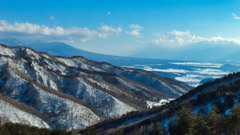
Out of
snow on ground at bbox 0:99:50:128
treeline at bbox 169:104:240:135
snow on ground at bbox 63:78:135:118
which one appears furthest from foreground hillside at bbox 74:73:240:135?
snow on ground at bbox 63:78:135:118

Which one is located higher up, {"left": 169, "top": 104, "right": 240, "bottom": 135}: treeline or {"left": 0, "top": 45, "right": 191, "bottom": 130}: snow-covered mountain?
{"left": 169, "top": 104, "right": 240, "bottom": 135}: treeline

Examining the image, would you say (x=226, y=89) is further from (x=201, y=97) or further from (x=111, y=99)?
(x=111, y=99)

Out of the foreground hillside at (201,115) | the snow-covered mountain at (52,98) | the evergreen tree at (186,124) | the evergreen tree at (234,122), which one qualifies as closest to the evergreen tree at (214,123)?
the foreground hillside at (201,115)

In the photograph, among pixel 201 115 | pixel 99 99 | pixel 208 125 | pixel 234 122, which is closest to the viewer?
pixel 234 122

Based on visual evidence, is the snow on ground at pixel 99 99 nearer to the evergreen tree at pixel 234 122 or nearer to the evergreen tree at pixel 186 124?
the evergreen tree at pixel 186 124

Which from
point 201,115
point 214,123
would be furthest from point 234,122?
point 201,115

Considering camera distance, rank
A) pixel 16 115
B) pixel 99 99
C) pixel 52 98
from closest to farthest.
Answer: pixel 16 115 → pixel 52 98 → pixel 99 99

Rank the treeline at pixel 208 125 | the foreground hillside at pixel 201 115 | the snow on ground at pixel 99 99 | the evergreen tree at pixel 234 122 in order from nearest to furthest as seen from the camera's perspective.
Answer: the evergreen tree at pixel 234 122 < the treeline at pixel 208 125 < the foreground hillside at pixel 201 115 < the snow on ground at pixel 99 99

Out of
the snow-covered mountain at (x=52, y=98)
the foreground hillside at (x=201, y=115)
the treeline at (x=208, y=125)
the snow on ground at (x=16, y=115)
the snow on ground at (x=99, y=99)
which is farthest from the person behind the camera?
the snow on ground at (x=99, y=99)

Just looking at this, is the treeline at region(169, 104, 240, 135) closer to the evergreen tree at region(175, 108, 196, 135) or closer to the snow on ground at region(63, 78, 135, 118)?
the evergreen tree at region(175, 108, 196, 135)

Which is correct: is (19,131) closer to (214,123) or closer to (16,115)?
(214,123)

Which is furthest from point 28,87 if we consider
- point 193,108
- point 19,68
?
point 193,108
